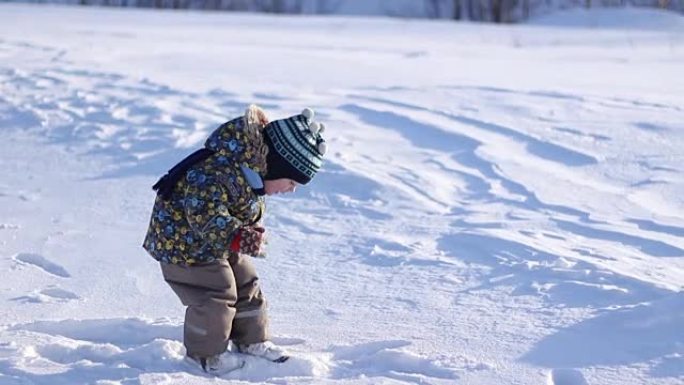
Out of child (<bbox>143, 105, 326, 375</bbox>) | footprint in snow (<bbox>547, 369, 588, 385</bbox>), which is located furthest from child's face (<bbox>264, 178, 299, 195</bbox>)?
footprint in snow (<bbox>547, 369, 588, 385</bbox>)

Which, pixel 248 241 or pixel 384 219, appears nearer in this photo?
pixel 248 241

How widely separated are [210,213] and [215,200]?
44mm

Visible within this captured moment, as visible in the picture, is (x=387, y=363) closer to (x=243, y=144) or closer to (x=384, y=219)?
(x=243, y=144)

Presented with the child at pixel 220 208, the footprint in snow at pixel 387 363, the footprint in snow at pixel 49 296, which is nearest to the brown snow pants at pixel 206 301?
the child at pixel 220 208

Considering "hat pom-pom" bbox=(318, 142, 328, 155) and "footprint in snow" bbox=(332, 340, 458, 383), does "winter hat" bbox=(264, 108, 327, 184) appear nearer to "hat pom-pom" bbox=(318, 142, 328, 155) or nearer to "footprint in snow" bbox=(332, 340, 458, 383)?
"hat pom-pom" bbox=(318, 142, 328, 155)

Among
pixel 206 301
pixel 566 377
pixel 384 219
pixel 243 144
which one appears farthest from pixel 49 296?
pixel 566 377

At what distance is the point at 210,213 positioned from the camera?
136 inches

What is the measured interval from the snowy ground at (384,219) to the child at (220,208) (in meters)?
0.17

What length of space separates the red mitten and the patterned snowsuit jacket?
0.11ft

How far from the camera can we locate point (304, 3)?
121ft

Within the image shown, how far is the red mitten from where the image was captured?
3.42 m

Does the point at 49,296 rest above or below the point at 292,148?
below

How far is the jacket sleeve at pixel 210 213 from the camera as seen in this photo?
3447 millimetres

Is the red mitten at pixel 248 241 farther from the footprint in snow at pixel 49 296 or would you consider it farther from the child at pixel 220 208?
the footprint in snow at pixel 49 296
